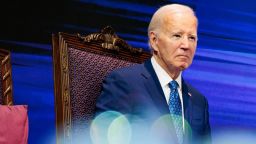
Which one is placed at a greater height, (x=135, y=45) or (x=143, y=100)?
(x=135, y=45)

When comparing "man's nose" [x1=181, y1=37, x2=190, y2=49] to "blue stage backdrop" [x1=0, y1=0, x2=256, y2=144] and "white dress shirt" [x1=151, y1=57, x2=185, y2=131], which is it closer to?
"white dress shirt" [x1=151, y1=57, x2=185, y2=131]

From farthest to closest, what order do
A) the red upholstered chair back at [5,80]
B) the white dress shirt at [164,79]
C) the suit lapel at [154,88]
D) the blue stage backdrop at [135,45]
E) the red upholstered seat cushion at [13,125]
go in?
the blue stage backdrop at [135,45]
the white dress shirt at [164,79]
the suit lapel at [154,88]
the red upholstered chair back at [5,80]
the red upholstered seat cushion at [13,125]

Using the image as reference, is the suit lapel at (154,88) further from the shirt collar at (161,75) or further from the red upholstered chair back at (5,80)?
the red upholstered chair back at (5,80)

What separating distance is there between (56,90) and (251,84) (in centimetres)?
161

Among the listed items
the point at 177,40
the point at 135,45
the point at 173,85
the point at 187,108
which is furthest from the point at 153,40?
the point at 135,45

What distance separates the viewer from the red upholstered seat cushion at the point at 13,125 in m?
1.80

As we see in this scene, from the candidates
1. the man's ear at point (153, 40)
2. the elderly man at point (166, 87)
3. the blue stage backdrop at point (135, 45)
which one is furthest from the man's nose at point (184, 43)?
the blue stage backdrop at point (135, 45)

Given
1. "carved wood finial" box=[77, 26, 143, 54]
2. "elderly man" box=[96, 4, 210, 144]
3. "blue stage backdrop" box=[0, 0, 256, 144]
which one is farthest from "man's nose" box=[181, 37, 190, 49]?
"blue stage backdrop" box=[0, 0, 256, 144]

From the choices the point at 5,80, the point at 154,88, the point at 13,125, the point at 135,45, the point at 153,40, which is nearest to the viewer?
the point at 13,125

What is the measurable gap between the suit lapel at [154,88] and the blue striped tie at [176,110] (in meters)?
0.05

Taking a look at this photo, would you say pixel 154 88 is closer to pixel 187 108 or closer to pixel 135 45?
pixel 187 108

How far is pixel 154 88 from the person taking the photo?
6.85ft

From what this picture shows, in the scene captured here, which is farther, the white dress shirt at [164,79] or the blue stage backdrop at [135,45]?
the blue stage backdrop at [135,45]

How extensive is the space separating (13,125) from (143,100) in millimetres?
491
